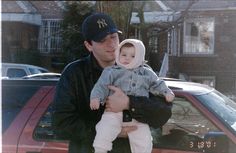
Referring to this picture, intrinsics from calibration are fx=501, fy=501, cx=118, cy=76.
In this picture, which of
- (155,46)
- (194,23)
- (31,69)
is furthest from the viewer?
(194,23)

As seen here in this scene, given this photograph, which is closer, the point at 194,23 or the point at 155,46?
the point at 155,46

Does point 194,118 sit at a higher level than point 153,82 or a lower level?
lower

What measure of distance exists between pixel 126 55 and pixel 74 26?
51.3 feet

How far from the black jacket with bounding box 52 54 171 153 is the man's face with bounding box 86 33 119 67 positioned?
0.13 ft

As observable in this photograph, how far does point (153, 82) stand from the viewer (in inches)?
106

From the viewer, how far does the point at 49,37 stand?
2320cm

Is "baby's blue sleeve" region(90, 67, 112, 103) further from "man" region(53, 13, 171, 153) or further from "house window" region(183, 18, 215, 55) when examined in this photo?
"house window" region(183, 18, 215, 55)

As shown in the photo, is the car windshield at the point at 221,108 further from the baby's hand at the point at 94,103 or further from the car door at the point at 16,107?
the baby's hand at the point at 94,103

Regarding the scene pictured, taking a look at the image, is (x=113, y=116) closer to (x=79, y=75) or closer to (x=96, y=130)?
(x=96, y=130)

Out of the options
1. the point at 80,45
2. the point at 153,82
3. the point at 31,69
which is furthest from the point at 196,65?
the point at 153,82

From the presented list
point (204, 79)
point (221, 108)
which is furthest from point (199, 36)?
point (221, 108)

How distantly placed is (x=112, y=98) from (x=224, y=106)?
169 cm

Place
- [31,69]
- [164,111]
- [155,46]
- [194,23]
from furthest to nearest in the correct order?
[194,23]
[155,46]
[31,69]
[164,111]

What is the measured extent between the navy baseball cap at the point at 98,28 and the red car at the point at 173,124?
127 centimetres
